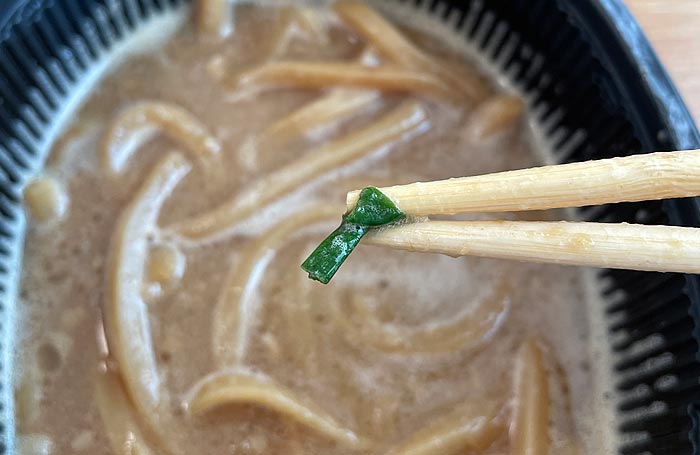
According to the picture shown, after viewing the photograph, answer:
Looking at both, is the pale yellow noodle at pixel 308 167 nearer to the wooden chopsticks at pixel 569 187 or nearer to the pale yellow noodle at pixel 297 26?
the pale yellow noodle at pixel 297 26

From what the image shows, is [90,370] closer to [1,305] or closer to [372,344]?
[1,305]

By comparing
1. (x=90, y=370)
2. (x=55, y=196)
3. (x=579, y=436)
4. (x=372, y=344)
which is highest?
(x=55, y=196)

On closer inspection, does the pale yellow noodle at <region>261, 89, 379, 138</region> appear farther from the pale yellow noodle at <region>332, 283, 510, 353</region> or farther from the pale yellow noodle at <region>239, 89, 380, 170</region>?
the pale yellow noodle at <region>332, 283, 510, 353</region>

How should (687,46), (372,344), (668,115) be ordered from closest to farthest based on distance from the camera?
(668,115), (372,344), (687,46)

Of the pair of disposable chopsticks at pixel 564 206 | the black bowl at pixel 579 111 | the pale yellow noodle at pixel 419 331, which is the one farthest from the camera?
the pale yellow noodle at pixel 419 331

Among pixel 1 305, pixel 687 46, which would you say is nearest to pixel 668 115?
pixel 687 46

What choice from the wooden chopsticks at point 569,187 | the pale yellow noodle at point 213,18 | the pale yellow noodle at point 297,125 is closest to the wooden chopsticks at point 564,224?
the wooden chopsticks at point 569,187

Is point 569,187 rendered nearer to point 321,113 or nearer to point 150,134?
point 321,113
